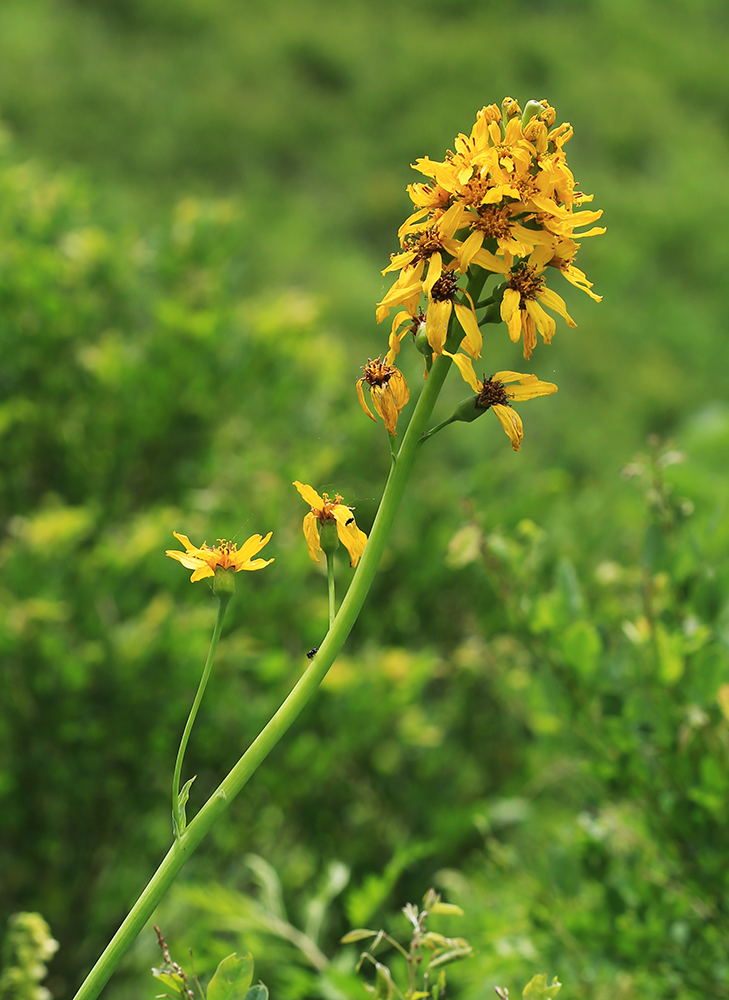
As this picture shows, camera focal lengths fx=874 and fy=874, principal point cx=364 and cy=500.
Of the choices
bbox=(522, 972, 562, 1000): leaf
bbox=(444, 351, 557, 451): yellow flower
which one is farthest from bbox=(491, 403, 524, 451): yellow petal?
bbox=(522, 972, 562, 1000): leaf

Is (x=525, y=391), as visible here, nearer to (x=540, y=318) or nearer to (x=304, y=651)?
(x=540, y=318)

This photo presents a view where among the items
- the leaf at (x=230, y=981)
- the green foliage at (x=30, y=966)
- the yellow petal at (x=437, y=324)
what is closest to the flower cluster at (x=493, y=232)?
the yellow petal at (x=437, y=324)

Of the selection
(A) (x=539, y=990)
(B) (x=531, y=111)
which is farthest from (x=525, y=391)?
(A) (x=539, y=990)

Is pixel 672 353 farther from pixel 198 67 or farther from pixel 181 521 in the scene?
pixel 181 521

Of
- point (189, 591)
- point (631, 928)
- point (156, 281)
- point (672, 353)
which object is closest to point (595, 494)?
point (189, 591)

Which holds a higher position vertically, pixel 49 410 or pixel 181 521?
pixel 49 410

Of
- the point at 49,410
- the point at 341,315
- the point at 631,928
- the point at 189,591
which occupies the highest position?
the point at 341,315
